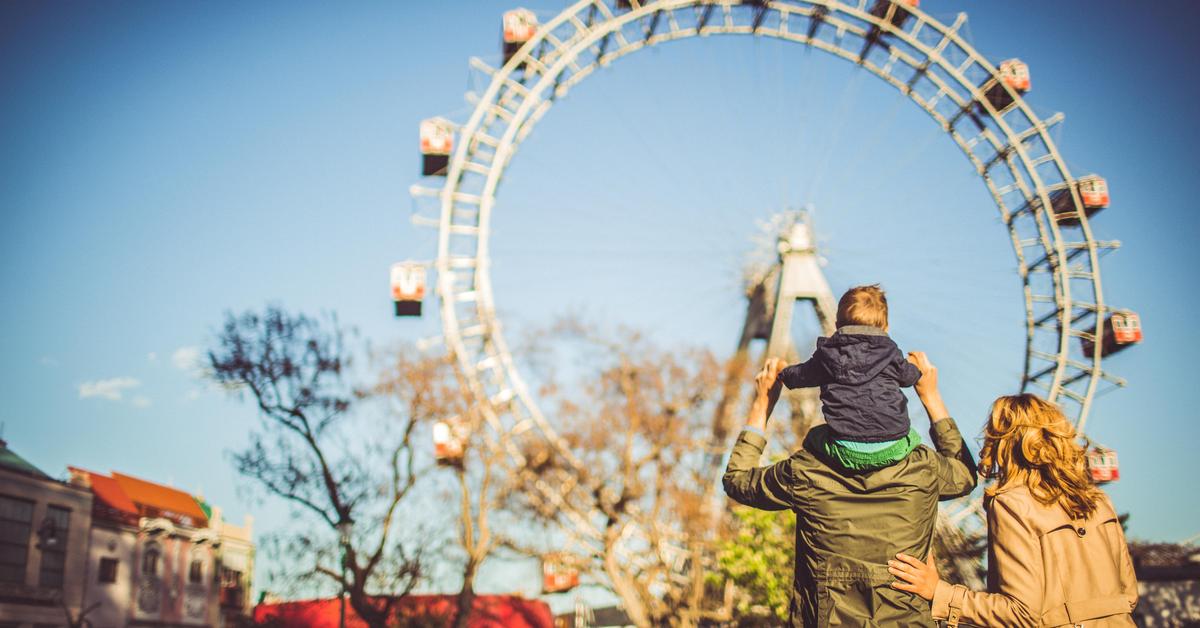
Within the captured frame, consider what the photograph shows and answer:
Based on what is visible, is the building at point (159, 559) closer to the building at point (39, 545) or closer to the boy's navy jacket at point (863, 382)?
the building at point (39, 545)

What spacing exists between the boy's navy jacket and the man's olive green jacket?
13 centimetres

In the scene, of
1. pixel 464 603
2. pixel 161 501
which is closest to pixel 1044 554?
pixel 464 603

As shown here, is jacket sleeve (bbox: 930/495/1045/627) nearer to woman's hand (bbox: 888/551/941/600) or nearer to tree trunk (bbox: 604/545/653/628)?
woman's hand (bbox: 888/551/941/600)

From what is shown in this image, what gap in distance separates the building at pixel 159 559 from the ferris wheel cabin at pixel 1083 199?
3067 centimetres

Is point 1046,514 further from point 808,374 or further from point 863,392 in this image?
point 808,374

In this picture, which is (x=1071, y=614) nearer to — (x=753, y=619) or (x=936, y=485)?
(x=936, y=485)

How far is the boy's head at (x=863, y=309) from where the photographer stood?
293 centimetres

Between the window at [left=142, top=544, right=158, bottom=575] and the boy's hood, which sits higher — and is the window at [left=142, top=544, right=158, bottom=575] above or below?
above

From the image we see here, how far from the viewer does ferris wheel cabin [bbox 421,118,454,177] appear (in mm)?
23234

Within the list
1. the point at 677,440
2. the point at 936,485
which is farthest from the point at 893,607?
the point at 677,440

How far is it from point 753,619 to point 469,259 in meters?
10.3

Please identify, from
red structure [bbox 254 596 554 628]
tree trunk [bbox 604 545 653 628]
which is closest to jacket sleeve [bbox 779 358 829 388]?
tree trunk [bbox 604 545 653 628]

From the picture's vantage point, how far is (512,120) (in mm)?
23719

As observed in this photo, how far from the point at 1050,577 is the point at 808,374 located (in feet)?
3.00
